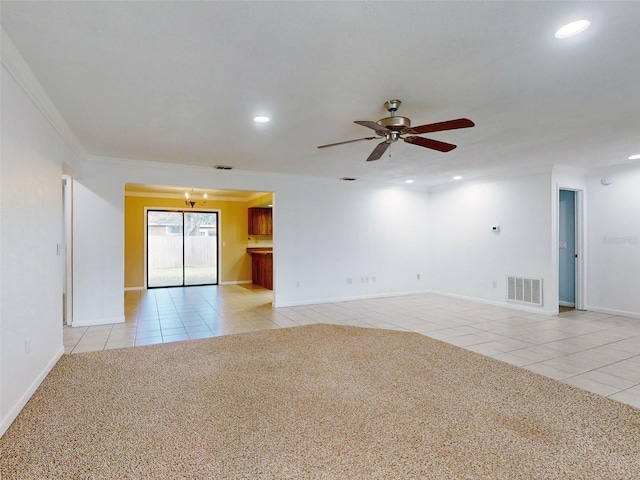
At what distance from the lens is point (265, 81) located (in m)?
2.68

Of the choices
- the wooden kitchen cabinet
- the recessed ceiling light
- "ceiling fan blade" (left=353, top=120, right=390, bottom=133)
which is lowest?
the wooden kitchen cabinet

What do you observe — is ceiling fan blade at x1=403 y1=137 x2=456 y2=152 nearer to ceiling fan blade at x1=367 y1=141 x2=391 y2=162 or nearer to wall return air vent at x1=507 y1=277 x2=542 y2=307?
ceiling fan blade at x1=367 y1=141 x2=391 y2=162

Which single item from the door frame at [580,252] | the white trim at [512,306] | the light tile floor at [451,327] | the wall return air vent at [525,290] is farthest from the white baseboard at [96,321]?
the door frame at [580,252]

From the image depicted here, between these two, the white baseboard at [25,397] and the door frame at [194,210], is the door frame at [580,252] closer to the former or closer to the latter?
the white baseboard at [25,397]

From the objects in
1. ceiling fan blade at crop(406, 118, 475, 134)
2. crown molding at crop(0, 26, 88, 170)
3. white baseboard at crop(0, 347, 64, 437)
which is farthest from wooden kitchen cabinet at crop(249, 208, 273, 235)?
ceiling fan blade at crop(406, 118, 475, 134)

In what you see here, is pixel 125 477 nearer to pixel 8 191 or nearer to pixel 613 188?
pixel 8 191

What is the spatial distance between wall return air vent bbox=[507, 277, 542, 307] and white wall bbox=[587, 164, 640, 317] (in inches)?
42.2

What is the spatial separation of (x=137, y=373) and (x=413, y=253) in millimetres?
6144

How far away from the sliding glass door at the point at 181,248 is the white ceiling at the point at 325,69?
4.99 meters

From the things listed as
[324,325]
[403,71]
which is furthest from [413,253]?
[403,71]

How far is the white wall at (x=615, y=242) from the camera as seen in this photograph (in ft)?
18.1

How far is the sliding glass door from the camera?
9.12 metres

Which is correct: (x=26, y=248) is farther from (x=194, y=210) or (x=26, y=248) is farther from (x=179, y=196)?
(x=194, y=210)

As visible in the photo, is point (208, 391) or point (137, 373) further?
point (137, 373)
